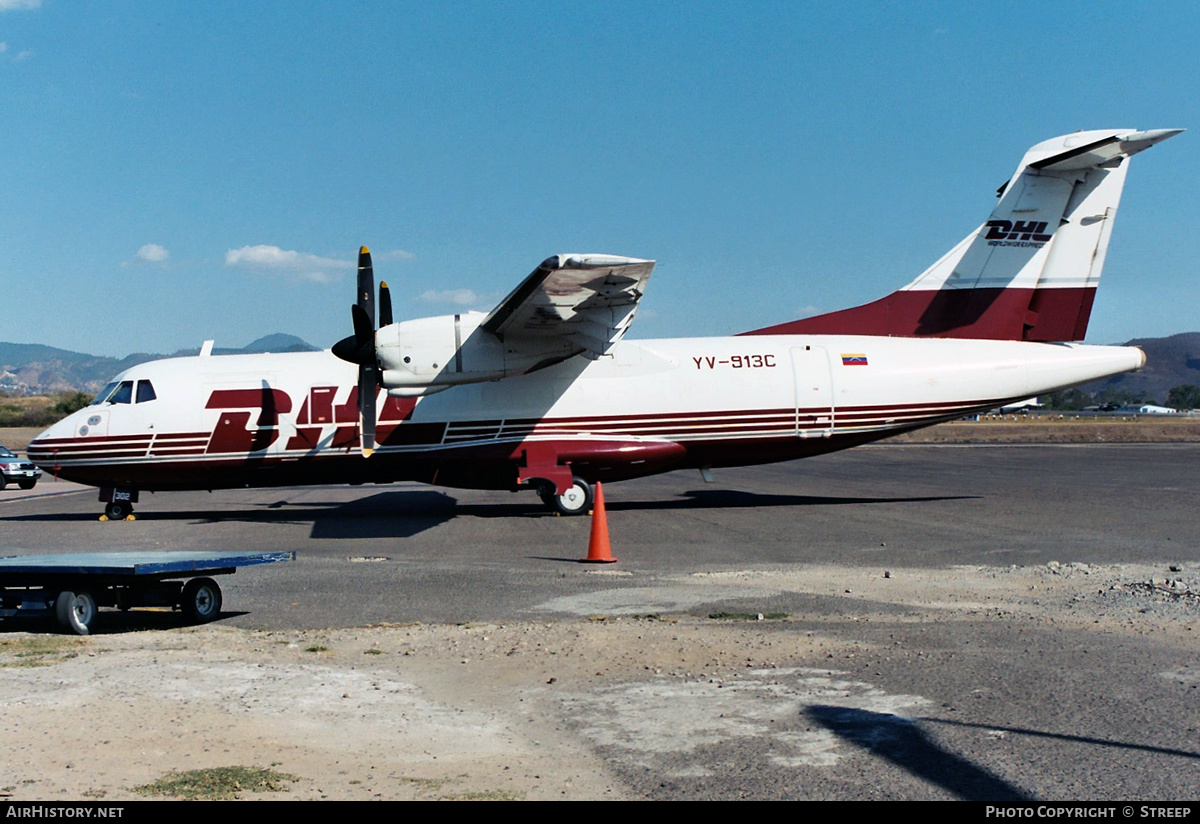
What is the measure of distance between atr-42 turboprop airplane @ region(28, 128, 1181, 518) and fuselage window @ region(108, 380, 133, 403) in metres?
0.04

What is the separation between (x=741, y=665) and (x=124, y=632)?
545 centimetres

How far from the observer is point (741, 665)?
275 inches

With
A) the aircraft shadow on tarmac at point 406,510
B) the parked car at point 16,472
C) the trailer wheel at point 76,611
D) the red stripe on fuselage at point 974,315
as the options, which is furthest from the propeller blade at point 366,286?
the parked car at point 16,472

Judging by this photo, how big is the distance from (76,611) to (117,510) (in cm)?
1269

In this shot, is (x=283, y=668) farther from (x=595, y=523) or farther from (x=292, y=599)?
(x=595, y=523)

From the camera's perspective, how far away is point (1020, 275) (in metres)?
20.5

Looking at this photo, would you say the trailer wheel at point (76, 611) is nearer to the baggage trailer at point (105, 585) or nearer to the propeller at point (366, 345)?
the baggage trailer at point (105, 585)

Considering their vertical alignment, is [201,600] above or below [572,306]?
below

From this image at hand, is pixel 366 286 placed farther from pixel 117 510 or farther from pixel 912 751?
pixel 912 751

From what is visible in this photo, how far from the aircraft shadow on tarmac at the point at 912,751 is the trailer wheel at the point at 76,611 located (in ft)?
20.7

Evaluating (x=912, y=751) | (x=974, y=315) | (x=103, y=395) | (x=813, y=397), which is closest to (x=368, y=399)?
(x=103, y=395)

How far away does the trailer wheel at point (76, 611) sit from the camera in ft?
27.1

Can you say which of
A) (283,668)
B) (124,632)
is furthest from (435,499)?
(283,668)
